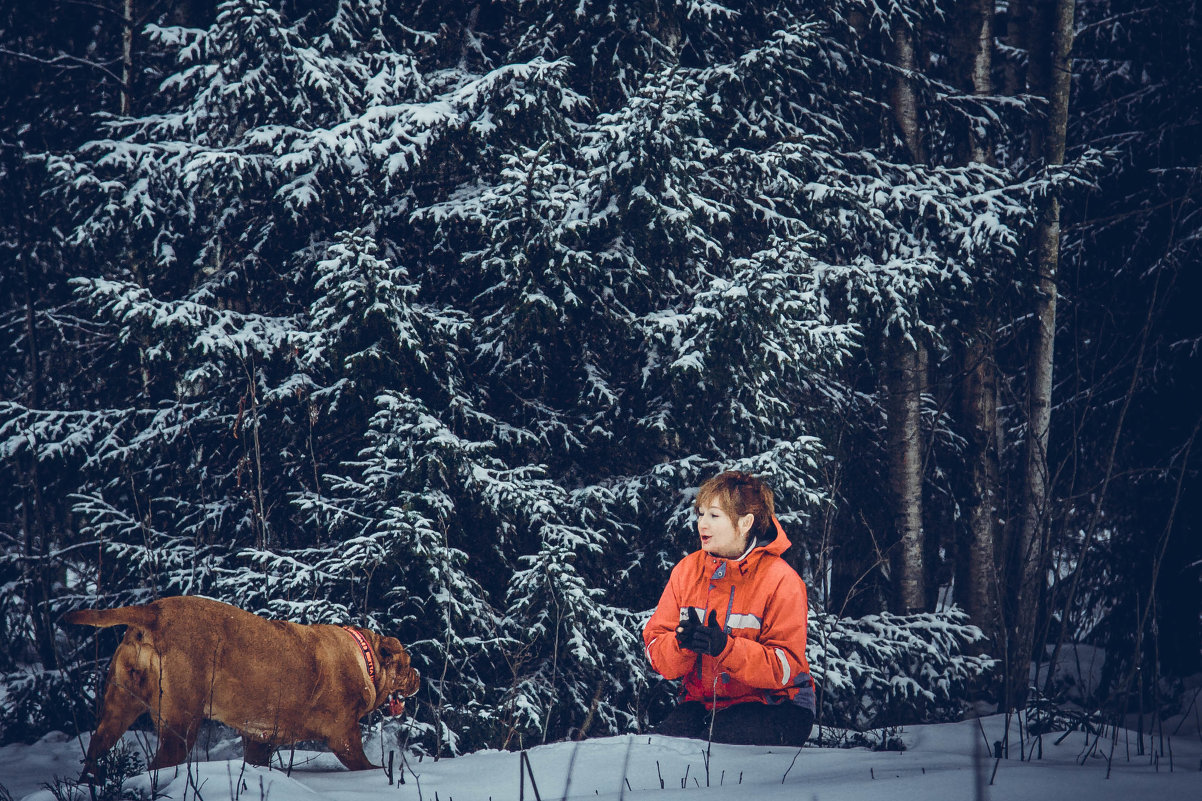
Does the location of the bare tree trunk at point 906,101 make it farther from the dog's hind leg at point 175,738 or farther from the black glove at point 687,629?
the dog's hind leg at point 175,738

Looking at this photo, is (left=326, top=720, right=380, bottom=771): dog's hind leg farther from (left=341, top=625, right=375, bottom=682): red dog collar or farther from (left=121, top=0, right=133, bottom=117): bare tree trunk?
(left=121, top=0, right=133, bottom=117): bare tree trunk

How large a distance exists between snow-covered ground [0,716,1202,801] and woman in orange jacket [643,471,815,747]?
151mm

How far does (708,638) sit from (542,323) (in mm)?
3641

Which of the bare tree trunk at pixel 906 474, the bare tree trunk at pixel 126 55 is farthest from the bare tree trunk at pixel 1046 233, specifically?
the bare tree trunk at pixel 126 55

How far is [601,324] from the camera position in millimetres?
7289

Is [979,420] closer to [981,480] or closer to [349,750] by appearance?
[981,480]

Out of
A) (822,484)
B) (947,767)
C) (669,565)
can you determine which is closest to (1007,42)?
(822,484)

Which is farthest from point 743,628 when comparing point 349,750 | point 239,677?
point 239,677

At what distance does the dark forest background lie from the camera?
21.7 feet

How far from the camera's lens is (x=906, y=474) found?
868cm

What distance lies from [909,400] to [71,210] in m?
8.04

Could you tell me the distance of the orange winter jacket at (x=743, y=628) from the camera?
3820mm

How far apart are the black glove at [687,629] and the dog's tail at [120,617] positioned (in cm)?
229

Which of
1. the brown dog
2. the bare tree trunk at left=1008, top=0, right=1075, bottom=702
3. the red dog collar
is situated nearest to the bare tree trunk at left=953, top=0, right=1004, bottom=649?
the bare tree trunk at left=1008, top=0, right=1075, bottom=702
